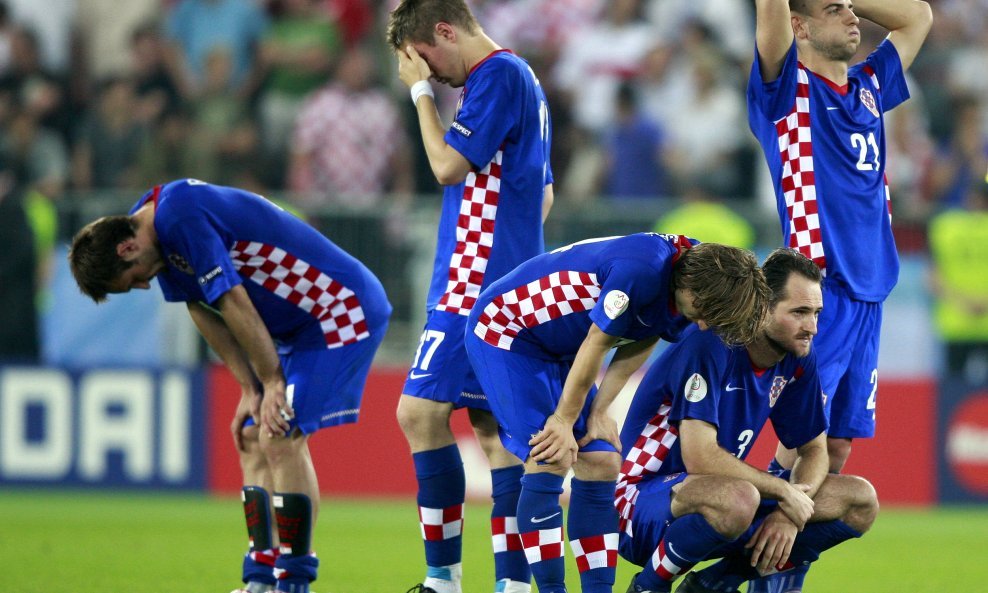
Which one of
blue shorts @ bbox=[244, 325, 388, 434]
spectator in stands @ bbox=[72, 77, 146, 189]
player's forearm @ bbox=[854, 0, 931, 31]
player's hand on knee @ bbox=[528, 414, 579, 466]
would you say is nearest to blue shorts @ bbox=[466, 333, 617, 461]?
player's hand on knee @ bbox=[528, 414, 579, 466]

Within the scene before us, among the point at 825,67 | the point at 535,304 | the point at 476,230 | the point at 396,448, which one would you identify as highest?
the point at 825,67

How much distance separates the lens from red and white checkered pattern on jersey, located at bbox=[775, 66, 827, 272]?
20.5 ft

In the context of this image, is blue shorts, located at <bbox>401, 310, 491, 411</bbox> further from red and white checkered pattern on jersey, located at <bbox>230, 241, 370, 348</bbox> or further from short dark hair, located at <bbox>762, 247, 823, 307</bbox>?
short dark hair, located at <bbox>762, 247, 823, 307</bbox>

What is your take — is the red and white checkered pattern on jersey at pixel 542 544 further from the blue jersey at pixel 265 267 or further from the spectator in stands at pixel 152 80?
the spectator in stands at pixel 152 80

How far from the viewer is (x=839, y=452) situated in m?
6.36

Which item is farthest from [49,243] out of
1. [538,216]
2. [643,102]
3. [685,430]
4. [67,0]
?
[685,430]

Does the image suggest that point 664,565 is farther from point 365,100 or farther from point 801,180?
point 365,100

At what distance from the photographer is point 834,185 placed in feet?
20.6

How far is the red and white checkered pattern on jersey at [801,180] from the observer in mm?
6258

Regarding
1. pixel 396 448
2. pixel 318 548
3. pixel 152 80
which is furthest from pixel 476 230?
pixel 152 80

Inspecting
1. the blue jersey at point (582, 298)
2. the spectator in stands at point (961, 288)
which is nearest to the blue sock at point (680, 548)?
Result: the blue jersey at point (582, 298)

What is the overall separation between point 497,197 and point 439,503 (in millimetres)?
1357

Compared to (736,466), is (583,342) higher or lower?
higher

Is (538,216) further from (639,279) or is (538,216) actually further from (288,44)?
(288,44)
